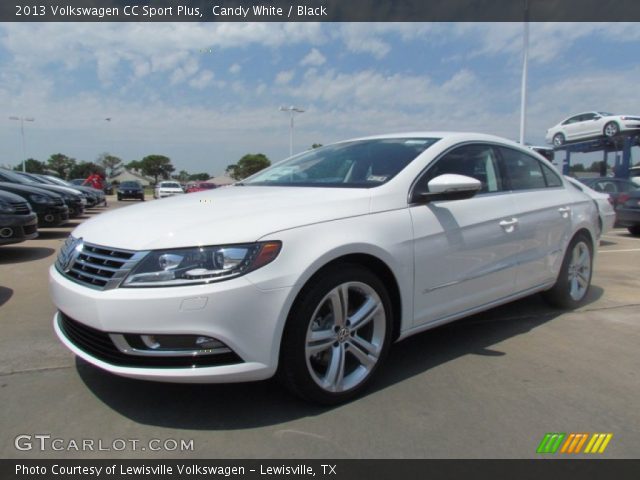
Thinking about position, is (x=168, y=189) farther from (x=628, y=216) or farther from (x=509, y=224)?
(x=509, y=224)

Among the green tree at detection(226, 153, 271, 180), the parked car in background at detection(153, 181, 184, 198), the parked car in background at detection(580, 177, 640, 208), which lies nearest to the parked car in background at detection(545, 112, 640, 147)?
the parked car in background at detection(580, 177, 640, 208)

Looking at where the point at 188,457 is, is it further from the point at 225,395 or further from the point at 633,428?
the point at 633,428

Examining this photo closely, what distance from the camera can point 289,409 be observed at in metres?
2.62

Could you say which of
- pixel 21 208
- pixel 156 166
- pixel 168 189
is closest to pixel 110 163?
pixel 156 166

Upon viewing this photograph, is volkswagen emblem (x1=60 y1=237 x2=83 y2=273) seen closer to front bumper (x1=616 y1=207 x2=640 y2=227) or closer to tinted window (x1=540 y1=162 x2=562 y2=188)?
tinted window (x1=540 y1=162 x2=562 y2=188)

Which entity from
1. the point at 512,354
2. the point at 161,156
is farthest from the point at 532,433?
the point at 161,156

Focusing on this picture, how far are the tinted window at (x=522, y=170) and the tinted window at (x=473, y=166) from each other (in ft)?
0.55

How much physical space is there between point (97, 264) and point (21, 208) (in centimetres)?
535

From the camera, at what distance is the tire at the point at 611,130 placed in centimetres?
1864

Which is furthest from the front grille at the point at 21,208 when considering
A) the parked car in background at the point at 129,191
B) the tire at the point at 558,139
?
the parked car in background at the point at 129,191

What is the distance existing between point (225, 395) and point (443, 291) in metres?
1.47

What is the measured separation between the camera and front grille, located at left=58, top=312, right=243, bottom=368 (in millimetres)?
2314
